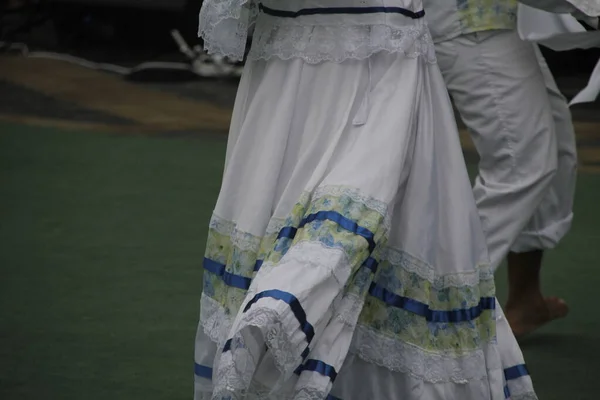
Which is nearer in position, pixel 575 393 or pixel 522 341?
pixel 575 393

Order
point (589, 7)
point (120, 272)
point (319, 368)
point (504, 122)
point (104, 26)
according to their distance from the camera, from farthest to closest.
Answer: point (104, 26)
point (120, 272)
point (504, 122)
point (589, 7)
point (319, 368)

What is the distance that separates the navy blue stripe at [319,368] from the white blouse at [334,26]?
805mm

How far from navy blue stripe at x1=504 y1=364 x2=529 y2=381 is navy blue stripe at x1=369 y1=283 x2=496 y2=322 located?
0.71ft

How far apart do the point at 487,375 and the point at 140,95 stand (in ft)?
24.1

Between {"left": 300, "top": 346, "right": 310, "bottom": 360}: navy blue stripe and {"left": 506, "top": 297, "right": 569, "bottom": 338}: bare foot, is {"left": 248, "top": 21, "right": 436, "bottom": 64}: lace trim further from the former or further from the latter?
{"left": 506, "top": 297, "right": 569, "bottom": 338}: bare foot

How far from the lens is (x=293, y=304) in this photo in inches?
120

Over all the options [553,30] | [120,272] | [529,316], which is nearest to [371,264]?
[553,30]

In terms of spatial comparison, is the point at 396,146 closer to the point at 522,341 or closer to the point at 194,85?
the point at 522,341

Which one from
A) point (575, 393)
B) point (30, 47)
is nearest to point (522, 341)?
point (575, 393)

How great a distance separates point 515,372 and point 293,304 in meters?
0.90

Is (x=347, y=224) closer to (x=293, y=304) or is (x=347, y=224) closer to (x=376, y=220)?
(x=376, y=220)

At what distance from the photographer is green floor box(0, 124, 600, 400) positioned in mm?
4762

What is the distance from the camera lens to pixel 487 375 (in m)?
→ 3.58

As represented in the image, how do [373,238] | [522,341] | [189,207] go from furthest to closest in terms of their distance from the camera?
[189,207] < [522,341] < [373,238]
